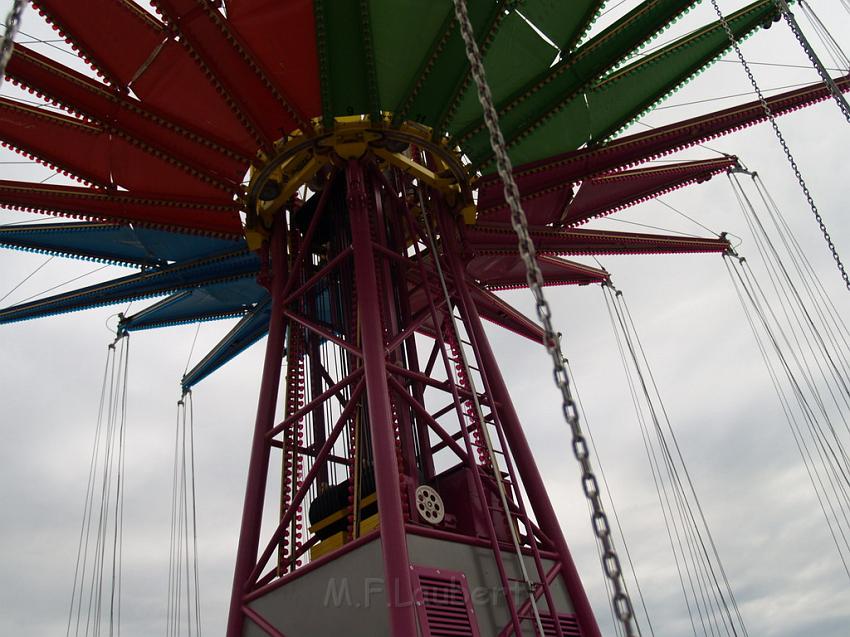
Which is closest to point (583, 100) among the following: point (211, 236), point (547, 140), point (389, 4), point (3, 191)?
point (547, 140)

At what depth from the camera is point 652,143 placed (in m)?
11.7

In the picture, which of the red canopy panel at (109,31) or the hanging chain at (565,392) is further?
the red canopy panel at (109,31)

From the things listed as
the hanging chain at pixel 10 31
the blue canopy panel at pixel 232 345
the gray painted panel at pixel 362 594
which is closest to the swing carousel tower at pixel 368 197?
the gray painted panel at pixel 362 594

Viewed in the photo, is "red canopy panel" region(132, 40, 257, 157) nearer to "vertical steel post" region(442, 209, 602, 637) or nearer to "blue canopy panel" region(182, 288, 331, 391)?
"vertical steel post" region(442, 209, 602, 637)

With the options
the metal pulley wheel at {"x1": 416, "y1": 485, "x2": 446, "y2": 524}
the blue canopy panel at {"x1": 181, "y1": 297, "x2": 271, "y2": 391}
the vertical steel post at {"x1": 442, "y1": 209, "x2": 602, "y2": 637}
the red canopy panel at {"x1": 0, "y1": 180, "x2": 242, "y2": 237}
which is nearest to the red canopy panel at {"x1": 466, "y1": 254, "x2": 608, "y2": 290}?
the vertical steel post at {"x1": 442, "y1": 209, "x2": 602, "y2": 637}

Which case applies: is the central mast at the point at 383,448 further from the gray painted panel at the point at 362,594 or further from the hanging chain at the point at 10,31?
the hanging chain at the point at 10,31

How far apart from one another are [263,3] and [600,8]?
15.1 ft

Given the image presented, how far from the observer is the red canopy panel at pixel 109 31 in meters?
9.27

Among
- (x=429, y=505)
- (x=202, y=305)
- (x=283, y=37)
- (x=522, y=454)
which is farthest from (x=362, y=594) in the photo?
(x=202, y=305)

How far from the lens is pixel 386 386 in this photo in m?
8.70

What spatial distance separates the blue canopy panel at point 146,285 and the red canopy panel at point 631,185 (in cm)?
609

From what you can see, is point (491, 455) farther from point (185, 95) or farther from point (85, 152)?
point (85, 152)

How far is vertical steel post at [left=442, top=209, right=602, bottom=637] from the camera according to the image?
913cm

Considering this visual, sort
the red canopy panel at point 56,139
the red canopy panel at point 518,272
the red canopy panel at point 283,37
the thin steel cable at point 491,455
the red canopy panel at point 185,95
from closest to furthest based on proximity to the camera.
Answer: the thin steel cable at point 491,455
the red canopy panel at point 283,37
the red canopy panel at point 185,95
the red canopy panel at point 56,139
the red canopy panel at point 518,272
